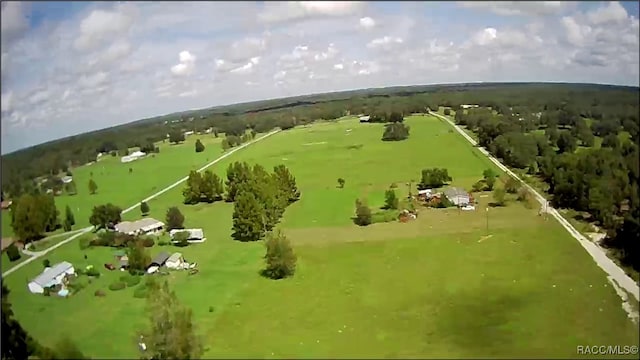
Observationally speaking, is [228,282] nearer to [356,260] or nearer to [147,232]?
[147,232]

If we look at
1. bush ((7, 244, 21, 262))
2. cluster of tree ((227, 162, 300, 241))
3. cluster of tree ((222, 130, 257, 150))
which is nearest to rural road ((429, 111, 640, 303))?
cluster of tree ((227, 162, 300, 241))

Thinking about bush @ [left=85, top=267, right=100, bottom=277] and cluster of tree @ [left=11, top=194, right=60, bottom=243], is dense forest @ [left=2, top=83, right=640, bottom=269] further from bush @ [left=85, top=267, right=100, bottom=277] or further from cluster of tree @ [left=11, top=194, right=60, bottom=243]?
bush @ [left=85, top=267, right=100, bottom=277]

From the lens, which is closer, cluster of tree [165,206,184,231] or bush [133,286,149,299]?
bush [133,286,149,299]

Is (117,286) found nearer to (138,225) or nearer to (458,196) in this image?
(138,225)

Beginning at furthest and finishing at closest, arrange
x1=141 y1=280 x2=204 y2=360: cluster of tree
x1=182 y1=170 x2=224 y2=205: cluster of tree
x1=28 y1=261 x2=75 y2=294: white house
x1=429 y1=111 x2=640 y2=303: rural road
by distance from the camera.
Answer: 1. x1=429 y1=111 x2=640 y2=303: rural road
2. x1=182 y1=170 x2=224 y2=205: cluster of tree
3. x1=28 y1=261 x2=75 y2=294: white house
4. x1=141 y1=280 x2=204 y2=360: cluster of tree

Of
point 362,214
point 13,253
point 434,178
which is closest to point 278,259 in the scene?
point 362,214

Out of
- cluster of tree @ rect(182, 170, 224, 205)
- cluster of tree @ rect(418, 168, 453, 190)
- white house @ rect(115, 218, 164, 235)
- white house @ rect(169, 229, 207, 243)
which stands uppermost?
cluster of tree @ rect(182, 170, 224, 205)
